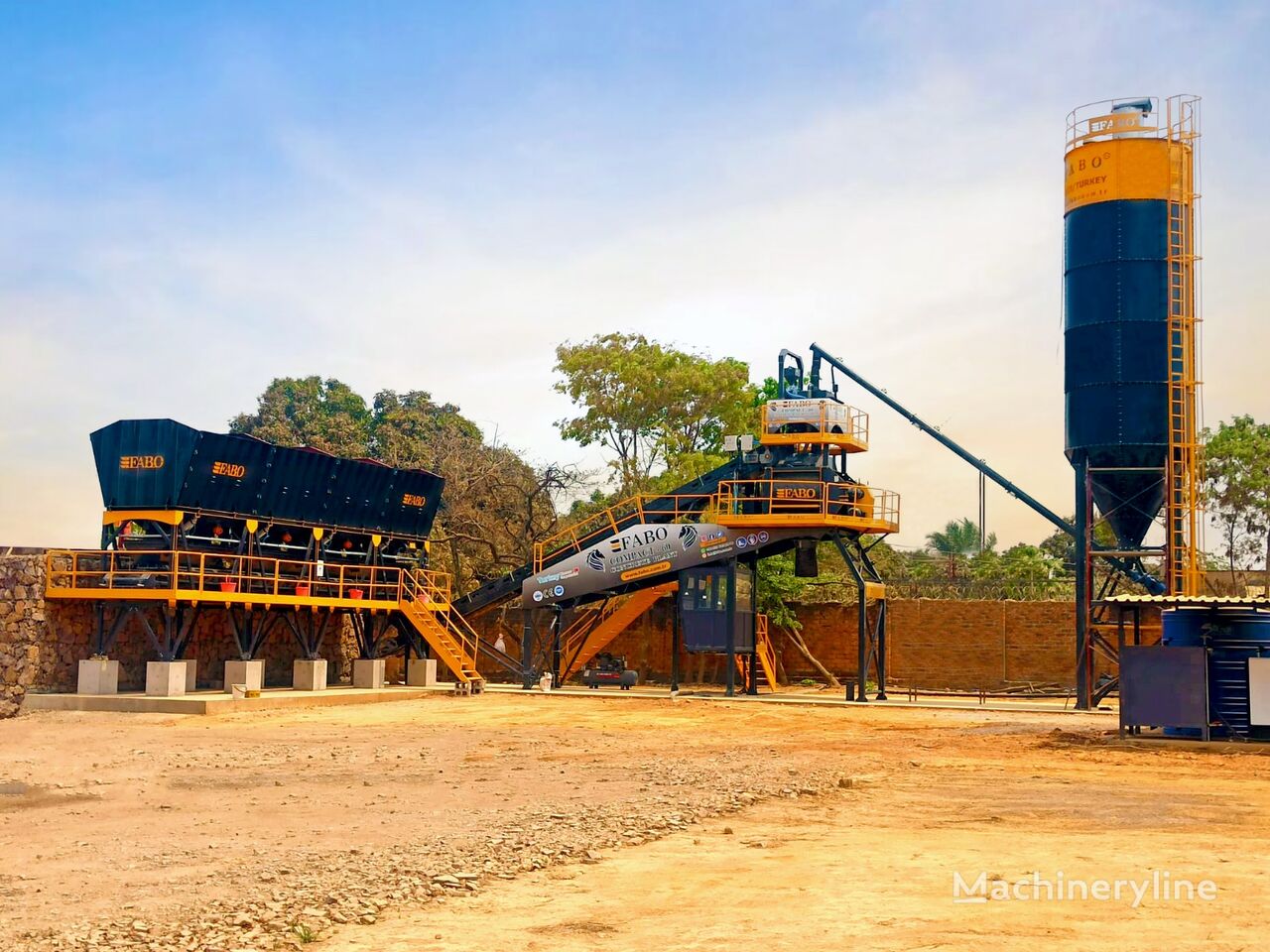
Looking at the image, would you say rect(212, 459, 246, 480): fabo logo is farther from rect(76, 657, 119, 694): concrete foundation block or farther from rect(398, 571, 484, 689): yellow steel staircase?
rect(398, 571, 484, 689): yellow steel staircase

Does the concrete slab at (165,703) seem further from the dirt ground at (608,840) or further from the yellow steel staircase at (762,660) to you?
the yellow steel staircase at (762,660)

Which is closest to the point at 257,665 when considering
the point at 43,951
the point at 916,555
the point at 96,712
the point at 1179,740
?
the point at 96,712

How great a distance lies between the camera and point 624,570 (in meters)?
40.7

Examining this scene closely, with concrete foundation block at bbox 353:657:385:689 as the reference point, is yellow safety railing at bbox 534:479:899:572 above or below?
above

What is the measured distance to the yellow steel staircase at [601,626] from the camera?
4212cm

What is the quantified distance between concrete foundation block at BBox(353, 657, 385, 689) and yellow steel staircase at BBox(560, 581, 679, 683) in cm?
553

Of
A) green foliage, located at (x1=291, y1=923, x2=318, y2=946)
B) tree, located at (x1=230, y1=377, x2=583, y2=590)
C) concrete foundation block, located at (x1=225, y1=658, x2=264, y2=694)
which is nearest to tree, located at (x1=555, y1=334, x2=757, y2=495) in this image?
tree, located at (x1=230, y1=377, x2=583, y2=590)

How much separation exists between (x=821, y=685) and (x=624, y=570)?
8.86m

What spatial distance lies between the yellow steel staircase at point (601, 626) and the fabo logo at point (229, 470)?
11461mm

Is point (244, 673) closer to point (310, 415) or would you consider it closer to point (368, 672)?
point (368, 672)

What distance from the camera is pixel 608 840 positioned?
14352mm

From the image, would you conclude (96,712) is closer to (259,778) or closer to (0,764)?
(0,764)

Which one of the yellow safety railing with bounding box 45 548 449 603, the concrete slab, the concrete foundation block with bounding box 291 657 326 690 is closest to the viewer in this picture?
the concrete slab

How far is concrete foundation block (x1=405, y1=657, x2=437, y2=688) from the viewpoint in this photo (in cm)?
4200
